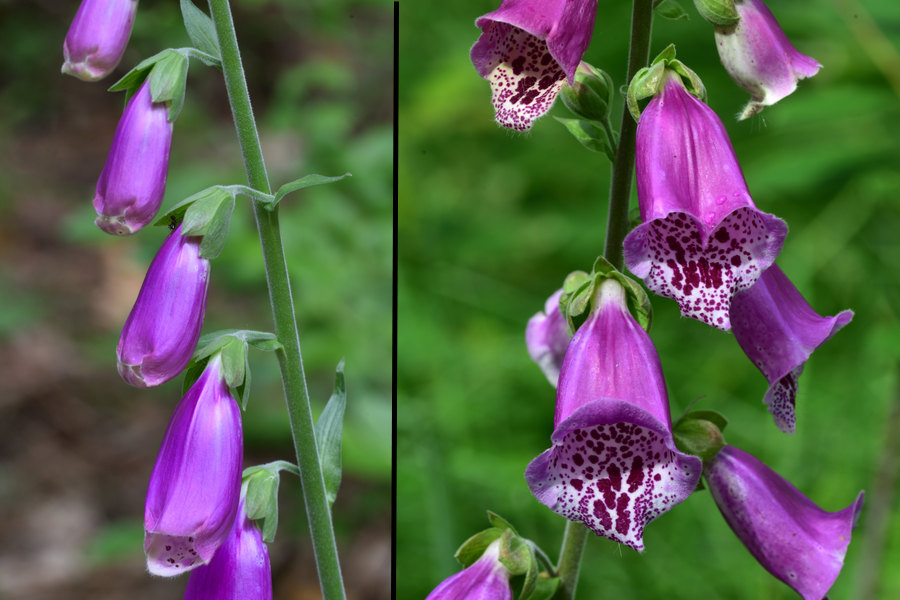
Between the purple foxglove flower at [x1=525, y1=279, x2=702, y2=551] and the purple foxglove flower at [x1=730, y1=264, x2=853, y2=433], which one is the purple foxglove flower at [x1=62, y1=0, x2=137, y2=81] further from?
the purple foxglove flower at [x1=730, y1=264, x2=853, y2=433]

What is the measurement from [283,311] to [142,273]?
3443 millimetres

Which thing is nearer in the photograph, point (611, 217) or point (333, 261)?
point (611, 217)

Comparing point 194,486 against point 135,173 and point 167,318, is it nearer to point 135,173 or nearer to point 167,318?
point 167,318

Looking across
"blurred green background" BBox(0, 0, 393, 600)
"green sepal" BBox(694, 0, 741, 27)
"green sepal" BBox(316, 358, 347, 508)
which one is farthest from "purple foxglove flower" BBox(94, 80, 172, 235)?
"blurred green background" BBox(0, 0, 393, 600)

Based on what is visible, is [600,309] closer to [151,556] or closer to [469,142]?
[151,556]

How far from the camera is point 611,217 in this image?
112 centimetres

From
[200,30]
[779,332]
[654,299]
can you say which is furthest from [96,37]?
[654,299]

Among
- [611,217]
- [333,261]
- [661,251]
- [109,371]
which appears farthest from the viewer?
[109,371]

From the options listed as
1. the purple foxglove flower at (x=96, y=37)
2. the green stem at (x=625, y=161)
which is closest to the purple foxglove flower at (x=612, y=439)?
the green stem at (x=625, y=161)

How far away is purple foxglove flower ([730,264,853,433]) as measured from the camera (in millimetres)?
1164

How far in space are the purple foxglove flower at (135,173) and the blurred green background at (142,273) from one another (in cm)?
147

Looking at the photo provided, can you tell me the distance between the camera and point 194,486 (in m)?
1.13

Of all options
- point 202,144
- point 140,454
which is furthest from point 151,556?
point 202,144

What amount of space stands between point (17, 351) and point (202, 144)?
1103 mm
